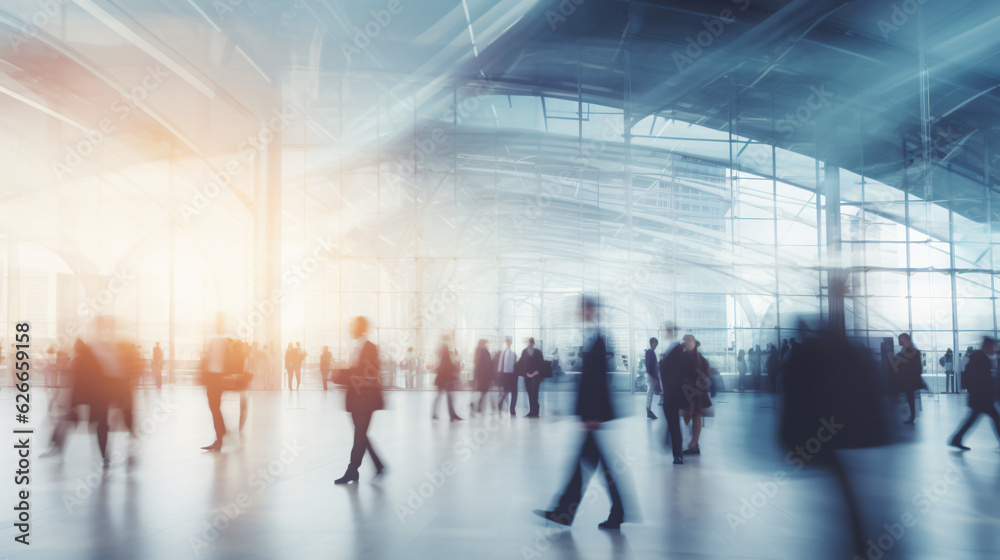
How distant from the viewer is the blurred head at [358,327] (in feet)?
22.2

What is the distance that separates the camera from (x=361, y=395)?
22.3ft

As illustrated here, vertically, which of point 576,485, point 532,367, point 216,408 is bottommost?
point 576,485

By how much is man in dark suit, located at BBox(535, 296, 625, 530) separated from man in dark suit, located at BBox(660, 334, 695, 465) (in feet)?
9.84

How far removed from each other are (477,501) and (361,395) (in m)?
1.70

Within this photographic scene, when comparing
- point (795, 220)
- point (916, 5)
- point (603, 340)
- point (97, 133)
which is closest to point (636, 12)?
point (916, 5)

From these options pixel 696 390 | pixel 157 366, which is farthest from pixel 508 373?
pixel 157 366

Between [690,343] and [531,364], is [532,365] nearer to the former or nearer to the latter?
[531,364]

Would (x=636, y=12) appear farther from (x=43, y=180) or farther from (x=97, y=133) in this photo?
(x=43, y=180)

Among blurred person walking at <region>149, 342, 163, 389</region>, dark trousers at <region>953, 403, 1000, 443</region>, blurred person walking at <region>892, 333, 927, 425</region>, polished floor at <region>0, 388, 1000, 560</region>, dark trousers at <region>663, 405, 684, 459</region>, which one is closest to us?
polished floor at <region>0, 388, 1000, 560</region>

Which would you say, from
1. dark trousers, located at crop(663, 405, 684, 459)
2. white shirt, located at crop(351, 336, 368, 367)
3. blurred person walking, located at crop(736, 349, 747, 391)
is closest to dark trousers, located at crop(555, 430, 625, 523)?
white shirt, located at crop(351, 336, 368, 367)

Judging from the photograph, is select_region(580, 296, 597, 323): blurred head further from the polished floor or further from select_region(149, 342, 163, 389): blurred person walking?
select_region(149, 342, 163, 389): blurred person walking

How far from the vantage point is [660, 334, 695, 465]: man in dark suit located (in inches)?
314

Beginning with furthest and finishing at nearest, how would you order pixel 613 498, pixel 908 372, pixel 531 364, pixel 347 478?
1. pixel 531 364
2. pixel 908 372
3. pixel 347 478
4. pixel 613 498

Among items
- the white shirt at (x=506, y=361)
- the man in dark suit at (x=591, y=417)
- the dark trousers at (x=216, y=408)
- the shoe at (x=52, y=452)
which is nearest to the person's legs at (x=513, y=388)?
the white shirt at (x=506, y=361)
